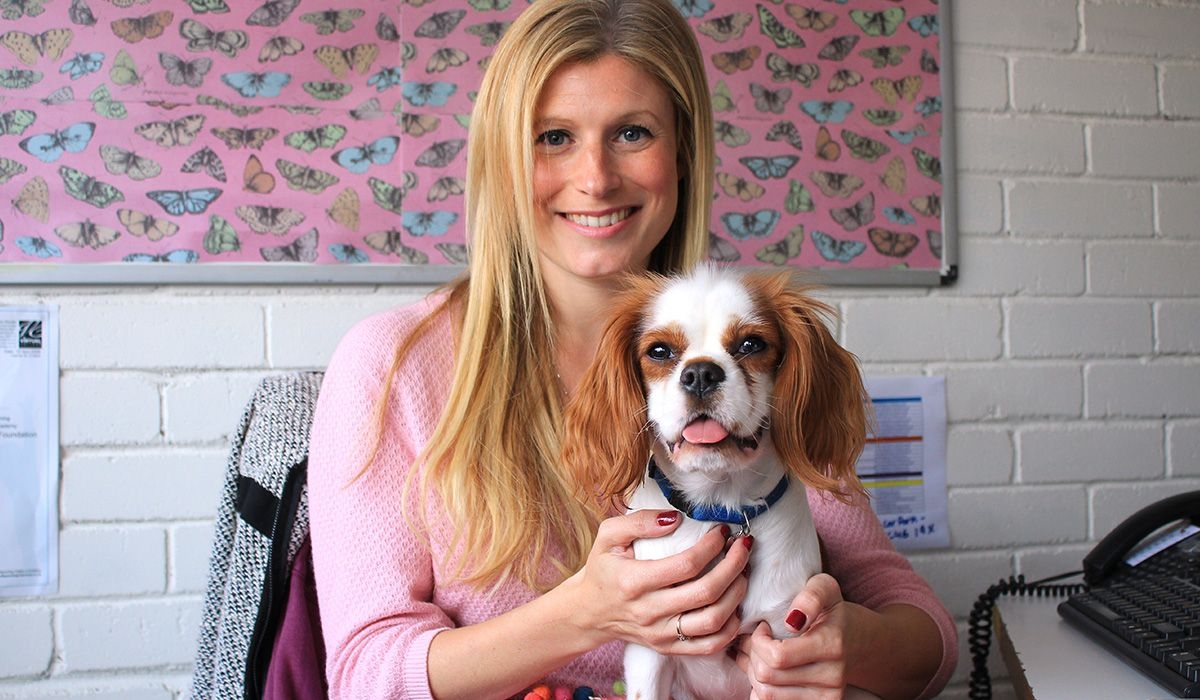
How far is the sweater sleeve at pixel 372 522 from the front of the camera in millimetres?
918

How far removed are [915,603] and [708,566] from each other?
382 mm

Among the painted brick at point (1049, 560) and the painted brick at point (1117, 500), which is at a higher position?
the painted brick at point (1117, 500)

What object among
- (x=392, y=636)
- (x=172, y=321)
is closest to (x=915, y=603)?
(x=392, y=636)

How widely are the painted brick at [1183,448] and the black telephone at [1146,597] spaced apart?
53 centimetres

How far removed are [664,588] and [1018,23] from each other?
139cm

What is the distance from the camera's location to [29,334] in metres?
1.33

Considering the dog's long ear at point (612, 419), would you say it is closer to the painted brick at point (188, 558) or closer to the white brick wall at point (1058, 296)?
the white brick wall at point (1058, 296)

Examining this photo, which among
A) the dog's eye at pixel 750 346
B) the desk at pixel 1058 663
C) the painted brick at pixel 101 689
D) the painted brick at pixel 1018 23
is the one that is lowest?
the painted brick at pixel 101 689

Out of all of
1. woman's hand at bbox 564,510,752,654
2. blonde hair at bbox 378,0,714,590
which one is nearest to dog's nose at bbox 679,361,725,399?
woman's hand at bbox 564,510,752,654

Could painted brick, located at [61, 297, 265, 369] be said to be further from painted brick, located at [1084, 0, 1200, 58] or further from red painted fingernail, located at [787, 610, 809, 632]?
painted brick, located at [1084, 0, 1200, 58]

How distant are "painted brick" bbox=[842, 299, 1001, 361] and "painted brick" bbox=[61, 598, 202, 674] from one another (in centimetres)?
120

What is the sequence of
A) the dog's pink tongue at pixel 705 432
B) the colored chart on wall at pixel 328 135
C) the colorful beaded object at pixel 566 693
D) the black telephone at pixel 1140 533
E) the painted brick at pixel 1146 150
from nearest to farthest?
the dog's pink tongue at pixel 705 432 < the colorful beaded object at pixel 566 693 < the black telephone at pixel 1140 533 < the colored chart on wall at pixel 328 135 < the painted brick at pixel 1146 150

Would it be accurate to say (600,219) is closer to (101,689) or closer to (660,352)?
(660,352)

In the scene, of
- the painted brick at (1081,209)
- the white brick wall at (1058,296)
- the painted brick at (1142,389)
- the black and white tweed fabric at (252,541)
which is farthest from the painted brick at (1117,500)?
the black and white tweed fabric at (252,541)
